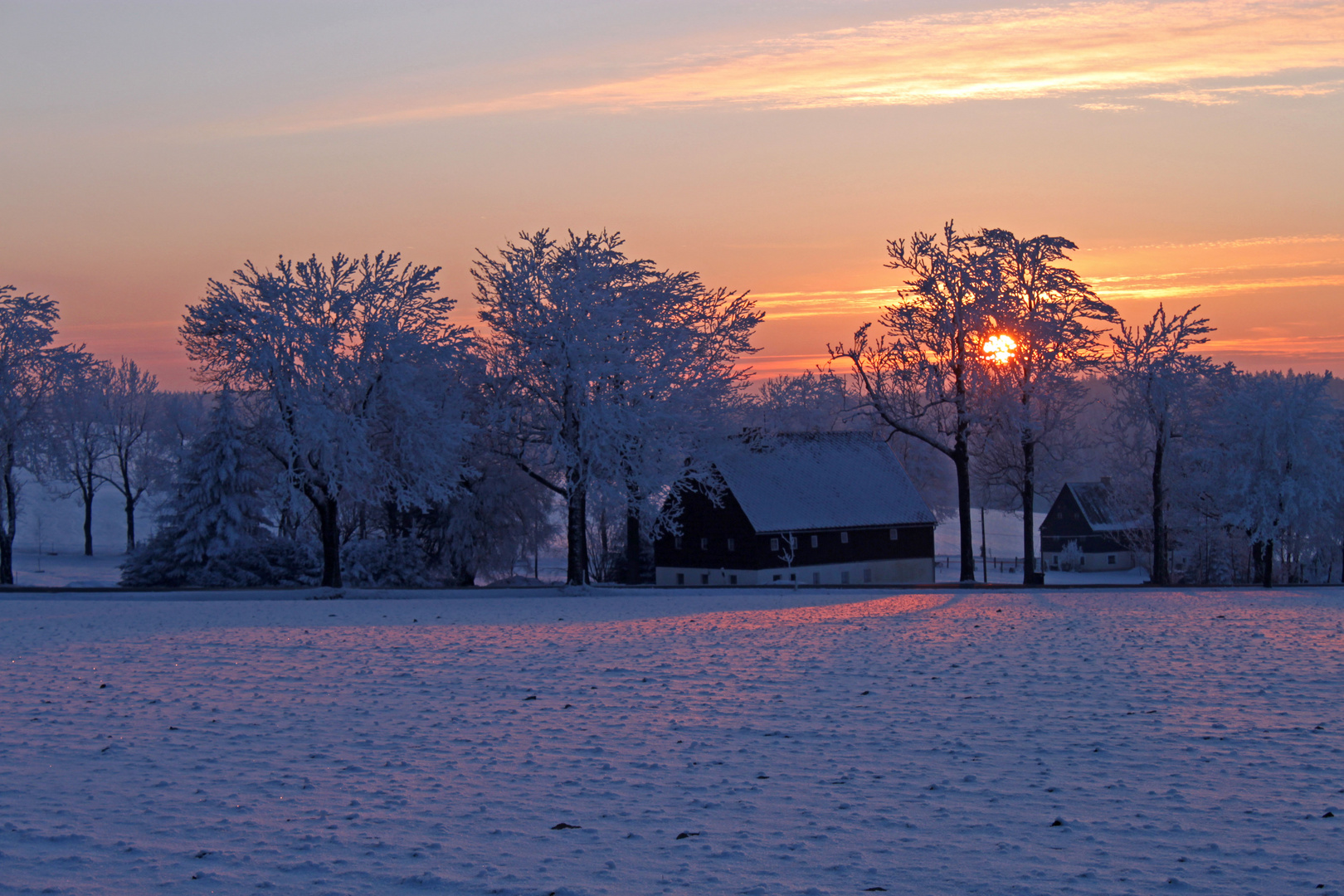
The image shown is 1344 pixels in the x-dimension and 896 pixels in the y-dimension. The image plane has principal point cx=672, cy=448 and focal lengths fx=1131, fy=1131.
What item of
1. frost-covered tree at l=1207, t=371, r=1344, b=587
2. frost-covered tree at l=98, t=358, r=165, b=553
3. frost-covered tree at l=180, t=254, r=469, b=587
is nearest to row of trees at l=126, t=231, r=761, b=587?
frost-covered tree at l=180, t=254, r=469, b=587

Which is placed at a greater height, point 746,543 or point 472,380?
point 472,380

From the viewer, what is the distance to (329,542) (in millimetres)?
Result: 41250

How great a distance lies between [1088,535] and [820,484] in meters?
43.2

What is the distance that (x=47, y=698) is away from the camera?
17094 mm

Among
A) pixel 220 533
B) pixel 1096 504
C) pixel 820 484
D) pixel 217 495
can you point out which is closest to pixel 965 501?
pixel 820 484

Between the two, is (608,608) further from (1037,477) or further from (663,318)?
(1037,477)

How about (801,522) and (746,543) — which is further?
(801,522)

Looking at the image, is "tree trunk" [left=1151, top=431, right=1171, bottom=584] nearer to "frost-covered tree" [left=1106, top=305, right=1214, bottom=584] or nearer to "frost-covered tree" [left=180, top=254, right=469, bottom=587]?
"frost-covered tree" [left=1106, top=305, right=1214, bottom=584]

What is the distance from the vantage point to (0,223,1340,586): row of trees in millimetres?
40250

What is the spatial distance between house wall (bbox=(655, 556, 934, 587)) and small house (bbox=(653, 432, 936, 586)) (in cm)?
5

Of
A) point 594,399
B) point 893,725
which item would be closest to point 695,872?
A: point 893,725

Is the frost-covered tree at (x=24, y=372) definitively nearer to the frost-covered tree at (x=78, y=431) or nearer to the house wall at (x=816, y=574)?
the frost-covered tree at (x=78, y=431)

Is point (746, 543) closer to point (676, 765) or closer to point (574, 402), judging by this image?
point (574, 402)

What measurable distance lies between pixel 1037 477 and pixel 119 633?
3573cm
